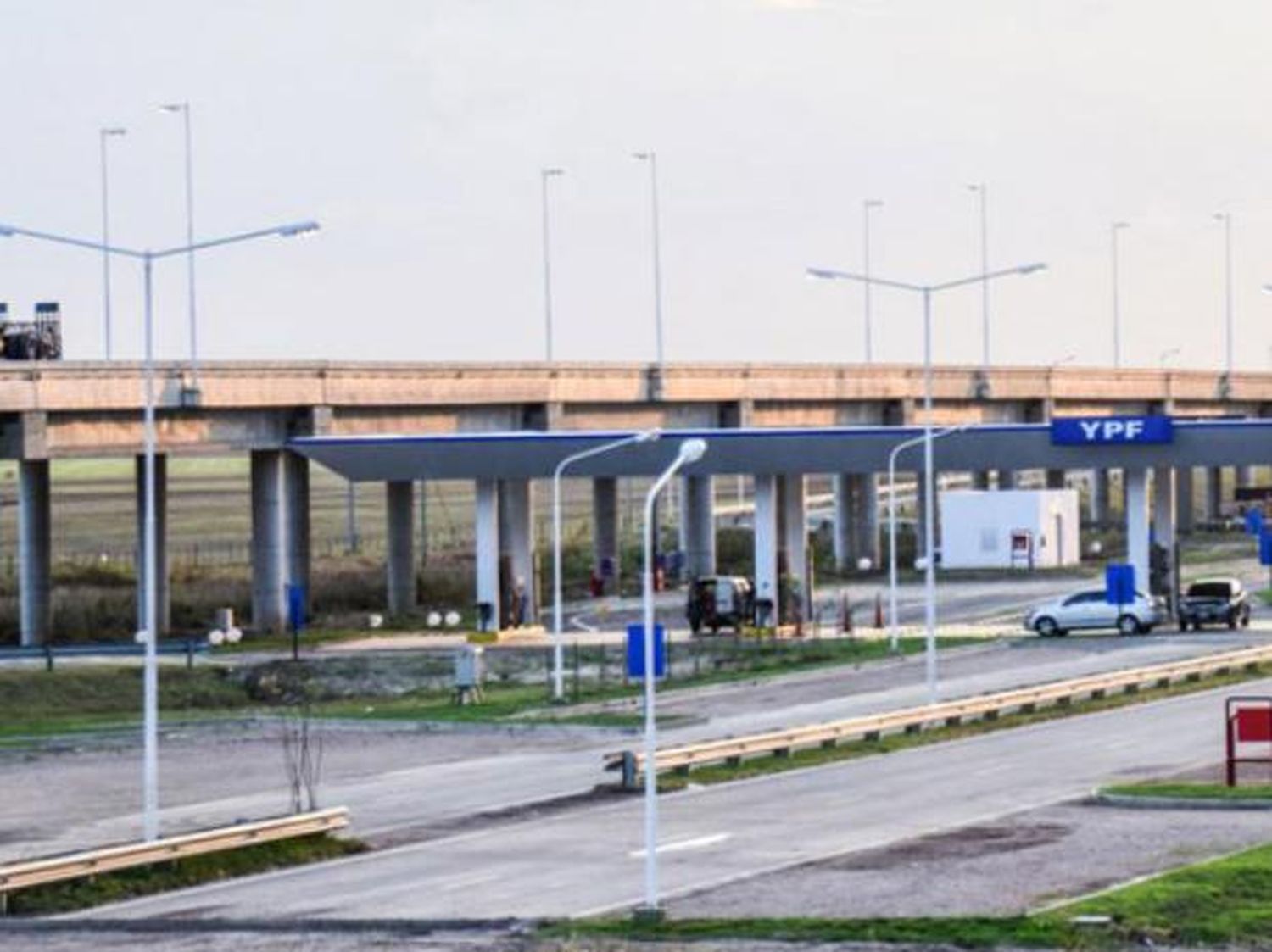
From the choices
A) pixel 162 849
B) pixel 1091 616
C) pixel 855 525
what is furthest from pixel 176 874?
pixel 855 525

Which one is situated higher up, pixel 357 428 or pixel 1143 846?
pixel 357 428

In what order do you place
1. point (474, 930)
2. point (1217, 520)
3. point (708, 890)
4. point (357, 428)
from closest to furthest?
point (474, 930)
point (708, 890)
point (357, 428)
point (1217, 520)

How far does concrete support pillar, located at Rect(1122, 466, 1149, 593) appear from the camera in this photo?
333 feet

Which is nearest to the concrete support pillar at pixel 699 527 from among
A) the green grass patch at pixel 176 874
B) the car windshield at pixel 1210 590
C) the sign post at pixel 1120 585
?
the car windshield at pixel 1210 590

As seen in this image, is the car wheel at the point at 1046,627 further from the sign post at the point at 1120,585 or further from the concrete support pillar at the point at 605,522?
the concrete support pillar at the point at 605,522

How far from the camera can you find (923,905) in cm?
4050

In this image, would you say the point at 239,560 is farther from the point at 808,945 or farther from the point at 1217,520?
the point at 808,945

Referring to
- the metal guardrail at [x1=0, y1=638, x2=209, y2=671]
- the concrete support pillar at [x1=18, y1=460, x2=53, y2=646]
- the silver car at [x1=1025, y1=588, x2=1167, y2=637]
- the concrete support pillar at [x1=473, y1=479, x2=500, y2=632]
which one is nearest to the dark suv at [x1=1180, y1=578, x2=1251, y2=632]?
the silver car at [x1=1025, y1=588, x2=1167, y2=637]

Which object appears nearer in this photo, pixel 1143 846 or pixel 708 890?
pixel 708 890

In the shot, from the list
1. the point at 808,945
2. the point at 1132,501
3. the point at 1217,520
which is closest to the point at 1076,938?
the point at 808,945

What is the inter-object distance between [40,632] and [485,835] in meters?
55.6

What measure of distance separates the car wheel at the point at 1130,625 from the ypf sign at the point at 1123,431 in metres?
5.44

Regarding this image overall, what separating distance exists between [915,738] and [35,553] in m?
48.0

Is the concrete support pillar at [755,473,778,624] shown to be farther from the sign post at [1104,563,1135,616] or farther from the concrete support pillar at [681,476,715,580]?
the concrete support pillar at [681,476,715,580]
